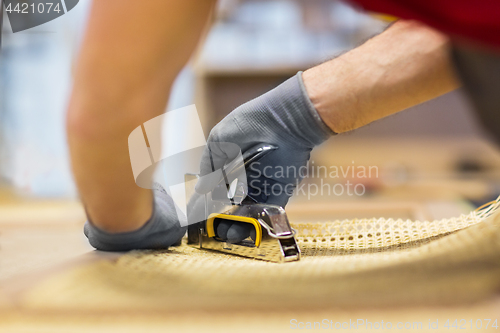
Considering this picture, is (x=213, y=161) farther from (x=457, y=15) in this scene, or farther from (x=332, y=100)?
(x=457, y=15)

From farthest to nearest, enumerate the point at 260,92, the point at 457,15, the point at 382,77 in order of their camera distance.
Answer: the point at 260,92 < the point at 382,77 < the point at 457,15

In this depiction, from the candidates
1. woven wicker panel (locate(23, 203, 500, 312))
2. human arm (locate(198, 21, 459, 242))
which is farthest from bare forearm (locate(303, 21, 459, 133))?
woven wicker panel (locate(23, 203, 500, 312))

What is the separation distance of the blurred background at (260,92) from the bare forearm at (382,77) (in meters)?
0.03

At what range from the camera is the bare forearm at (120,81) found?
22 cm

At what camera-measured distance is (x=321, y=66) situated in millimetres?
367

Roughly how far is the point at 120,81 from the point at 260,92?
0.26 metres

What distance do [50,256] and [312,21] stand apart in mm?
1121

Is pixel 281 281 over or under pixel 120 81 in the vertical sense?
under

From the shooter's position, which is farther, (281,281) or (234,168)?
(234,168)

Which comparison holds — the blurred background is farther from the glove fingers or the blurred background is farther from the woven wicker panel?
the woven wicker panel

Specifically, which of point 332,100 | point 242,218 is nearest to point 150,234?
point 242,218

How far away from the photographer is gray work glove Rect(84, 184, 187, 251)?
1.07 ft

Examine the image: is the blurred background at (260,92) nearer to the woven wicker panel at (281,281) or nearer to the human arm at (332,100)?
the human arm at (332,100)

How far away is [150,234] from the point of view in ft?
1.11
